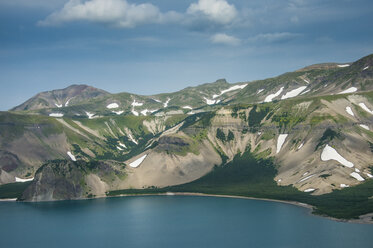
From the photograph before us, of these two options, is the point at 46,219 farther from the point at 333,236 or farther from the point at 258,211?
the point at 333,236

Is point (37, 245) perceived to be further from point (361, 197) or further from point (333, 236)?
point (361, 197)

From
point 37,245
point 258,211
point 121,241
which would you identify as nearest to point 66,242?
point 37,245

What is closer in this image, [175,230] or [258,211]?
[175,230]

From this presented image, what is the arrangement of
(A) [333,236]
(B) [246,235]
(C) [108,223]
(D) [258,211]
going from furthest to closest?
(D) [258,211] < (C) [108,223] < (B) [246,235] < (A) [333,236]

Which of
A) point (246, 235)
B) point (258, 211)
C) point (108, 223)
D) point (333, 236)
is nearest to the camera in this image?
point (333, 236)

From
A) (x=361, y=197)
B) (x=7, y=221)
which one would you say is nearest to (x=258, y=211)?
(x=361, y=197)

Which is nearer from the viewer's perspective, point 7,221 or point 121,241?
point 121,241
